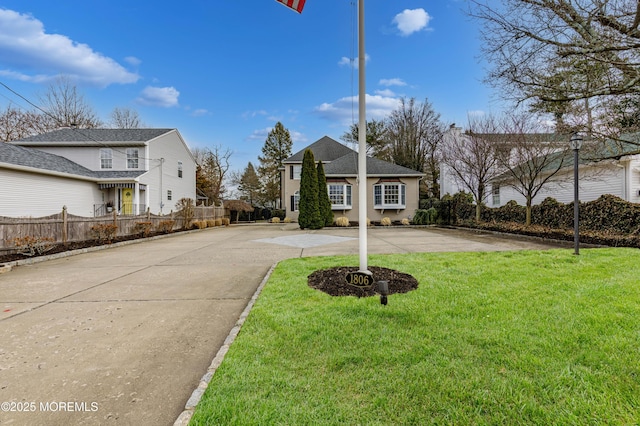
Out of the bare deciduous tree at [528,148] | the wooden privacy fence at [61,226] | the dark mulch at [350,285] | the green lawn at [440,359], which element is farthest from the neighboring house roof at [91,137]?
the bare deciduous tree at [528,148]

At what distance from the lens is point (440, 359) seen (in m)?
2.22

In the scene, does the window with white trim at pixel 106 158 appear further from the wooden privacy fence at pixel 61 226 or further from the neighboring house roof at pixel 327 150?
the neighboring house roof at pixel 327 150

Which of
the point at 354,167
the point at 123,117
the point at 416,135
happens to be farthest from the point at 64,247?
the point at 416,135

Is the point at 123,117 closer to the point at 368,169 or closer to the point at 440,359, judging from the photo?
the point at 368,169

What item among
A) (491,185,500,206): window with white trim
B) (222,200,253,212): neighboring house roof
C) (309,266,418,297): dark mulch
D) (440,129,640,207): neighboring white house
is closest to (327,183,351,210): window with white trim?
(440,129,640,207): neighboring white house

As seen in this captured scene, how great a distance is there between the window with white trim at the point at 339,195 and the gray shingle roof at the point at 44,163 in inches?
490

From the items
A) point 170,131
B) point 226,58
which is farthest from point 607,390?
point 170,131

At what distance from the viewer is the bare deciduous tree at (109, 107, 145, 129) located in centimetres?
2878

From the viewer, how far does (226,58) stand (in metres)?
14.1

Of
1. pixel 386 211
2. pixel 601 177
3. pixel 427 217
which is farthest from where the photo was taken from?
pixel 386 211

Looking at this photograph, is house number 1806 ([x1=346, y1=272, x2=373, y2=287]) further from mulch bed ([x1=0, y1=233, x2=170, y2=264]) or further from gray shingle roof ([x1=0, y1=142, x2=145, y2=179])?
gray shingle roof ([x1=0, y1=142, x2=145, y2=179])

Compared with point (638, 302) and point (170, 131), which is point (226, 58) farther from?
point (638, 302)

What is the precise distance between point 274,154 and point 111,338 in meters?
37.4

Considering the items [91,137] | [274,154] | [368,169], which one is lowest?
[368,169]
